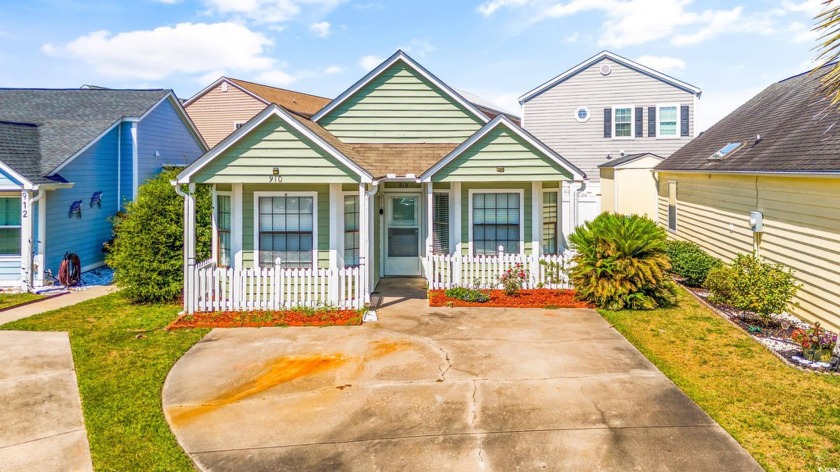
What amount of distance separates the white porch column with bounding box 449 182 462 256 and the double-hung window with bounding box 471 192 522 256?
0.38 meters

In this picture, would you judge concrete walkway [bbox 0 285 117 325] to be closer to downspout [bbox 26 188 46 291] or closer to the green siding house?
downspout [bbox 26 188 46 291]

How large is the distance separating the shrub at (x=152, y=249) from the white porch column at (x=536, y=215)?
833 cm

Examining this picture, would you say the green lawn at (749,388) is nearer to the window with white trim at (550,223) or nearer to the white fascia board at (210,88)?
the window with white trim at (550,223)

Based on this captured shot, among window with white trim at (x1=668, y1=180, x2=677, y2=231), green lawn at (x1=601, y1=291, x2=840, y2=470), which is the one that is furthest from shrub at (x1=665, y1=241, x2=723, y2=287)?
window with white trim at (x1=668, y1=180, x2=677, y2=231)

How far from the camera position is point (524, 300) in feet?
39.5

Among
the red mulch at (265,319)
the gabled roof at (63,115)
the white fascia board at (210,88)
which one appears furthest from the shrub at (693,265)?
the white fascia board at (210,88)

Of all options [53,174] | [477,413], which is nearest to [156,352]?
[477,413]

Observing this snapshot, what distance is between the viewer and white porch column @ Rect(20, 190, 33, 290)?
44.1 ft

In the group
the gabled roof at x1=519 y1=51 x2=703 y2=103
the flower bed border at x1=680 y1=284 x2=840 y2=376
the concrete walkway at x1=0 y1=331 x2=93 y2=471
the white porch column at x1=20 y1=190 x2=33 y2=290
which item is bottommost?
the concrete walkway at x1=0 y1=331 x2=93 y2=471

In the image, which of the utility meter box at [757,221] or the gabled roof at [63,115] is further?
the gabled roof at [63,115]

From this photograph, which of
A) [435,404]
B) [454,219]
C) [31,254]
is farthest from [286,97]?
[435,404]

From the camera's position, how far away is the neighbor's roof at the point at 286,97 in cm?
3304

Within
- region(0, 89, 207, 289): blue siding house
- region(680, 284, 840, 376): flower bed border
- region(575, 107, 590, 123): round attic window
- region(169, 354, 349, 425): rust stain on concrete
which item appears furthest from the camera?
region(575, 107, 590, 123): round attic window

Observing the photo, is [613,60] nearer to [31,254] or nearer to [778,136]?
[778,136]
